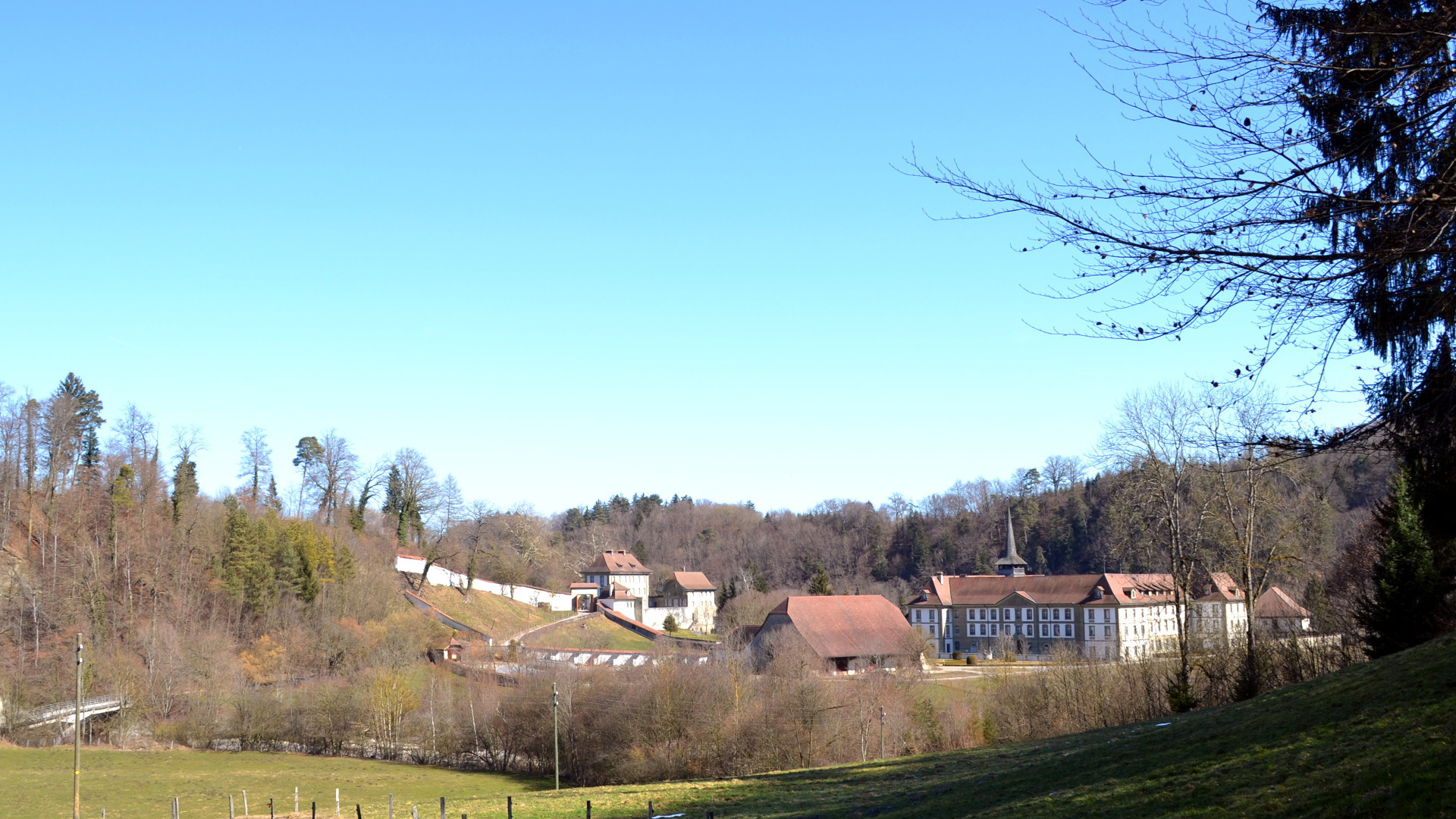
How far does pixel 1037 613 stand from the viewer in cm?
7794

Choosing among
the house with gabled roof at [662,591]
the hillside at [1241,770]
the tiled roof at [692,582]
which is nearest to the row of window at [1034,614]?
the house with gabled roof at [662,591]

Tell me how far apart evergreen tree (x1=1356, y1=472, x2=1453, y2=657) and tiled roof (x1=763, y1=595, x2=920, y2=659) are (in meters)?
30.4

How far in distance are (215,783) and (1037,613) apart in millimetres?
59590

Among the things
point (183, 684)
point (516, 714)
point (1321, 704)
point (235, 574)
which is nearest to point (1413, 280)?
point (1321, 704)

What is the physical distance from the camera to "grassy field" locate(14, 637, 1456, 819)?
995cm

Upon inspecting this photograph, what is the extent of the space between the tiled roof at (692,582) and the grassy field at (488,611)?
22.0 m

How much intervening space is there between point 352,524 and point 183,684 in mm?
26158

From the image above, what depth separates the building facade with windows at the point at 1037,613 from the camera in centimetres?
7450

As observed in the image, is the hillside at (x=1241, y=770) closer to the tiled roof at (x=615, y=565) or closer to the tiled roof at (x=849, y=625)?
the tiled roof at (x=849, y=625)

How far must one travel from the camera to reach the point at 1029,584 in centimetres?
7962

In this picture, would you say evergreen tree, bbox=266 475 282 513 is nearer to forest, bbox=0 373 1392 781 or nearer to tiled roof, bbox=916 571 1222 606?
forest, bbox=0 373 1392 781

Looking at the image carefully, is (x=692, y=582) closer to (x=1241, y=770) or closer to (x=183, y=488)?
(x=183, y=488)

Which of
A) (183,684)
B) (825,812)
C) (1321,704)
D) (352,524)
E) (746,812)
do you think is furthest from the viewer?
(352,524)

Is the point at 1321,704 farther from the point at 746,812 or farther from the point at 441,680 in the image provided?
the point at 441,680
